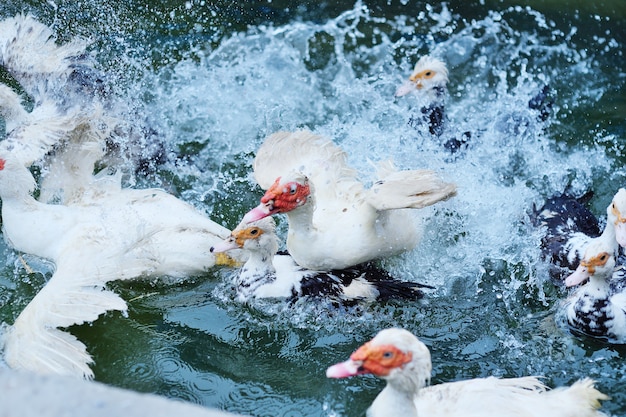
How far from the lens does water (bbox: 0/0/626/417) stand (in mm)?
4207

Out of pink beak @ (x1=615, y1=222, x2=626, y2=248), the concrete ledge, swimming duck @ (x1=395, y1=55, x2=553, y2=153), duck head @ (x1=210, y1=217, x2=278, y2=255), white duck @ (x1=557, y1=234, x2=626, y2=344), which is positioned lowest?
white duck @ (x1=557, y1=234, x2=626, y2=344)

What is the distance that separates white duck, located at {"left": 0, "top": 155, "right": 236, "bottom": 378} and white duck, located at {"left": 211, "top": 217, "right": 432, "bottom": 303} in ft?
0.94

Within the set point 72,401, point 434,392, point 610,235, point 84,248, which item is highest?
point 72,401

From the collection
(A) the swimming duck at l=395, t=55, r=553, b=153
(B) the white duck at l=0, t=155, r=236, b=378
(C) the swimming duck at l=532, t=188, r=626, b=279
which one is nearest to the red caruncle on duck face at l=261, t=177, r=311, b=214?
(B) the white duck at l=0, t=155, r=236, b=378

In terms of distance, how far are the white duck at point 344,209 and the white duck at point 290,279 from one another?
8 centimetres

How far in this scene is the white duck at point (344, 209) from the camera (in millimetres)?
4172

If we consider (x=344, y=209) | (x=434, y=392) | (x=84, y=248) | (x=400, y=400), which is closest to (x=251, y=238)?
(x=344, y=209)

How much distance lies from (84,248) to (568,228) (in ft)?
8.87

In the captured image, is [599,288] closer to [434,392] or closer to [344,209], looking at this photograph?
[434,392]

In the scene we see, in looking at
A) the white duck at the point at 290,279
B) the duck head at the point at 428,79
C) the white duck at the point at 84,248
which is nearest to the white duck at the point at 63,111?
the white duck at the point at 84,248

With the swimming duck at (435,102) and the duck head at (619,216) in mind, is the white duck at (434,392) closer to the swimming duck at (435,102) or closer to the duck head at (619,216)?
the duck head at (619,216)

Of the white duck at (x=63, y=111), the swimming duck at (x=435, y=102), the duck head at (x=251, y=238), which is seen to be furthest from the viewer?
the swimming duck at (x=435, y=102)

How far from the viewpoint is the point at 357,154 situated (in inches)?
226

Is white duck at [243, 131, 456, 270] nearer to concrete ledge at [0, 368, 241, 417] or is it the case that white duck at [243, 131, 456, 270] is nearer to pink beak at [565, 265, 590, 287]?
pink beak at [565, 265, 590, 287]
